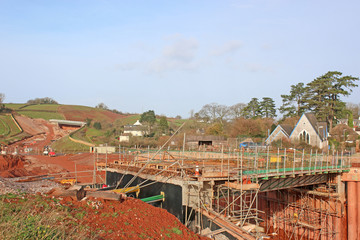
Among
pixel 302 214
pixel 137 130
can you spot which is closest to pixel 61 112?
pixel 137 130

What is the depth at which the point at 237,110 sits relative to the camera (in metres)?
71.7

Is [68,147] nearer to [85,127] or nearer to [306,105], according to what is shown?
[85,127]

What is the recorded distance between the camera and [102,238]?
8.55 m

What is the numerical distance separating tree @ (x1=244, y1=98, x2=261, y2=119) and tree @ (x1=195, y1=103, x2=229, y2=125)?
509cm

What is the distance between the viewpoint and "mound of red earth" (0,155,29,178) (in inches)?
1175

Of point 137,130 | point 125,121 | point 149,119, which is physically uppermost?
point 125,121

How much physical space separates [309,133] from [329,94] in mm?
12685

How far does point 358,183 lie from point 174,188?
51.1 feet

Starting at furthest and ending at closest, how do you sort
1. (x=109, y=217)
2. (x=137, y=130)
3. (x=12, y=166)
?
(x=137, y=130)
(x=12, y=166)
(x=109, y=217)

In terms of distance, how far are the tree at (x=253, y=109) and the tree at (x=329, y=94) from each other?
52.9ft

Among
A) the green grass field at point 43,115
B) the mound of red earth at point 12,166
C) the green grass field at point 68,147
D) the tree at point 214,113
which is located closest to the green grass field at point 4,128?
the green grass field at point 68,147

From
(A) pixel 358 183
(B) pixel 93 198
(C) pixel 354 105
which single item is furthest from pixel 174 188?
(C) pixel 354 105

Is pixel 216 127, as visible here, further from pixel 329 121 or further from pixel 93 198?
pixel 93 198

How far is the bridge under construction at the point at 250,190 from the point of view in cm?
1323
